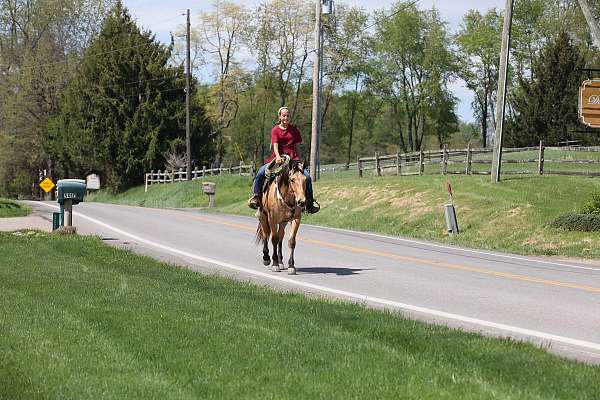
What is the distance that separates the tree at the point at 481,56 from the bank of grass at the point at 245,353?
7309 centimetres

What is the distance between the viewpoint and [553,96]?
5916 centimetres

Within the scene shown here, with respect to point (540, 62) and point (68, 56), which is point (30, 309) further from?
point (68, 56)

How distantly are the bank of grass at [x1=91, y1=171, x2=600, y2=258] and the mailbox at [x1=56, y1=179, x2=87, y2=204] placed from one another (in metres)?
10.0

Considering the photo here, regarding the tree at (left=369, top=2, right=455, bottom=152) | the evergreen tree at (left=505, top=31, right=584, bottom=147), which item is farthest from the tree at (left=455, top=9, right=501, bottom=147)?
the evergreen tree at (left=505, top=31, right=584, bottom=147)

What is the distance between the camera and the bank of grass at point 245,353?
599 centimetres

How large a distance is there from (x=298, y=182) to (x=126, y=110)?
53995 millimetres

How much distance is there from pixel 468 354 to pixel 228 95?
75546 mm

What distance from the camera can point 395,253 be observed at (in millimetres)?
18625

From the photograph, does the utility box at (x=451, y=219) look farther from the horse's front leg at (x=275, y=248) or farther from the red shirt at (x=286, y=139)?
the red shirt at (x=286, y=139)

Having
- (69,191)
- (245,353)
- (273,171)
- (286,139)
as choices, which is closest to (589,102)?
(286,139)

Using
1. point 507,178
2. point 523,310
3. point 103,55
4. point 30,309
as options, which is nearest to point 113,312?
point 30,309

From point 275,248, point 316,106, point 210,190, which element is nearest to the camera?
point 275,248

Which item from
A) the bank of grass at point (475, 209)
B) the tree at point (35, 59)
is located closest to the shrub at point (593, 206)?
the bank of grass at point (475, 209)

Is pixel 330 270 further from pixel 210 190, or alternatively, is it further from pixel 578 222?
pixel 210 190
